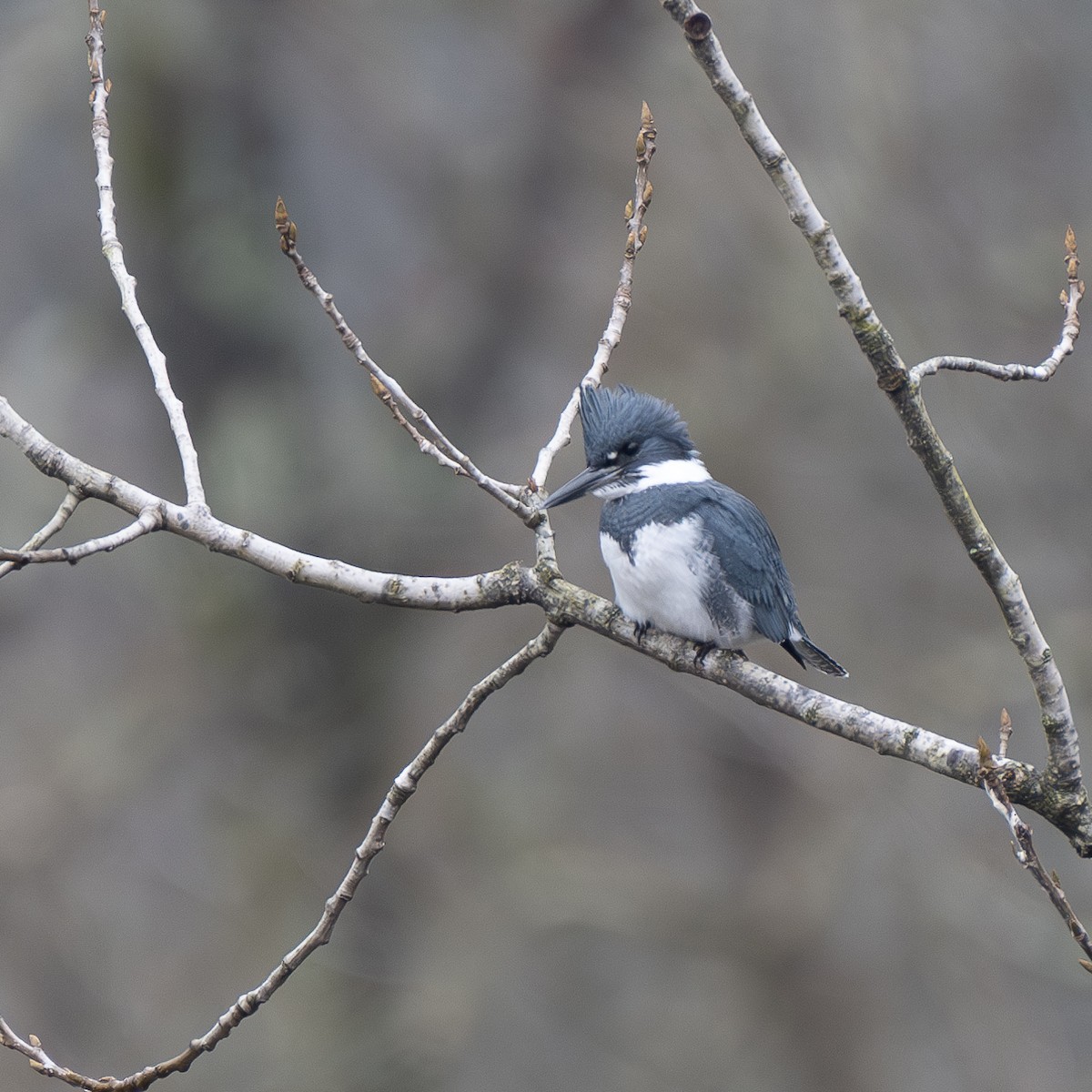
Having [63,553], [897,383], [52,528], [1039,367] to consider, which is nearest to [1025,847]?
[897,383]

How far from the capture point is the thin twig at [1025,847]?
1938mm

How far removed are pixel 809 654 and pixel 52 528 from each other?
2061mm

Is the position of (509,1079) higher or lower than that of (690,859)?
lower

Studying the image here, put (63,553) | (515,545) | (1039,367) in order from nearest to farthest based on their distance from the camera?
(63,553) → (1039,367) → (515,545)

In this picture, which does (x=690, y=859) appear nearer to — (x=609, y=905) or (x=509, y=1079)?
(x=609, y=905)

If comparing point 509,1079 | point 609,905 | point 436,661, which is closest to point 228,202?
point 436,661

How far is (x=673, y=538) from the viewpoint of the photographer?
329 centimetres

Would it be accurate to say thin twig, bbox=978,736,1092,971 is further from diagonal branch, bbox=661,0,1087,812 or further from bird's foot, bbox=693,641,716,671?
bird's foot, bbox=693,641,716,671

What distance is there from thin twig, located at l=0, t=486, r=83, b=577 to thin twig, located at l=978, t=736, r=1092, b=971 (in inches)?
61.7

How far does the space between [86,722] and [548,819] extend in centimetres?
263

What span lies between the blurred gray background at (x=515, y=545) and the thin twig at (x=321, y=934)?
159 inches

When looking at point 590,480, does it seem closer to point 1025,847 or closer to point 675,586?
point 675,586

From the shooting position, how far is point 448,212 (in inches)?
296

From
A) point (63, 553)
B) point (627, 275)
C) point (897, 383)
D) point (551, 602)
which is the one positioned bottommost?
point (63, 553)
